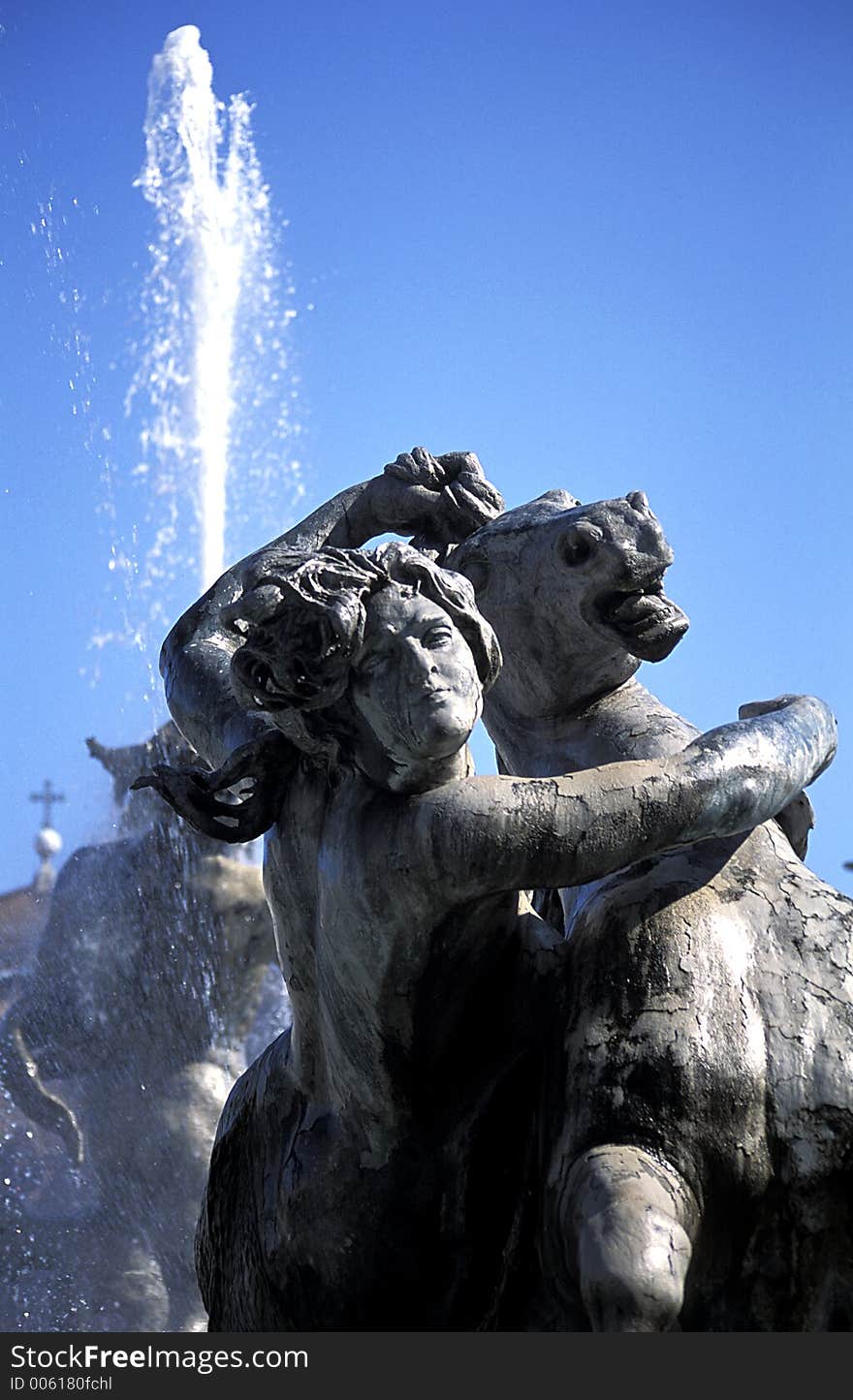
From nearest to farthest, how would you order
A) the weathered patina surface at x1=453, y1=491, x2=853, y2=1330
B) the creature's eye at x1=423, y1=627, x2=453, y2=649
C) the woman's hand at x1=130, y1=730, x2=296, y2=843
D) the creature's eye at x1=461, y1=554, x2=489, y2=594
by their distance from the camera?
the weathered patina surface at x1=453, y1=491, x2=853, y2=1330, the creature's eye at x1=423, y1=627, x2=453, y2=649, the woman's hand at x1=130, y1=730, x2=296, y2=843, the creature's eye at x1=461, y1=554, x2=489, y2=594

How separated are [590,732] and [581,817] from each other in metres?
0.57

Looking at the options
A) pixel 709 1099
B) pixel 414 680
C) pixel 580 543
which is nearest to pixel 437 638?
pixel 414 680

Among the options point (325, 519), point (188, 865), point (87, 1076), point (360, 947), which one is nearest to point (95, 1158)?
point (87, 1076)

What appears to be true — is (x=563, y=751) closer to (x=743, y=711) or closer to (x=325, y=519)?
(x=743, y=711)

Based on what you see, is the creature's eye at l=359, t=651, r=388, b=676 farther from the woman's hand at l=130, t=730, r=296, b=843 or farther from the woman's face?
the woman's hand at l=130, t=730, r=296, b=843

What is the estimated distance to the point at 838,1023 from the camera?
2.70 metres

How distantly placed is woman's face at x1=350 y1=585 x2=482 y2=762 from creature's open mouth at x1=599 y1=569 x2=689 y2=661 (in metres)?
0.42

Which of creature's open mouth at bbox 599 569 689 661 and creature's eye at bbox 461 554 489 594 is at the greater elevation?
creature's eye at bbox 461 554 489 594

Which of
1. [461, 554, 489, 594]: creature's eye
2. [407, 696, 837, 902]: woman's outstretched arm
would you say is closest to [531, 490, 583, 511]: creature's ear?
[461, 554, 489, 594]: creature's eye

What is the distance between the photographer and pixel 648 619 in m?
3.06

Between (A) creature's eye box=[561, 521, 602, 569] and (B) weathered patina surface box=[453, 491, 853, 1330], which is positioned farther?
(A) creature's eye box=[561, 521, 602, 569]

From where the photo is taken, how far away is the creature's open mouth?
10.0ft

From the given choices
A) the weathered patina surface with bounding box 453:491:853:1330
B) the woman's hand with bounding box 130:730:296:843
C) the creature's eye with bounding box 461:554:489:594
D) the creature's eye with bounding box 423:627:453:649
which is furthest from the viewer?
the creature's eye with bounding box 461:554:489:594

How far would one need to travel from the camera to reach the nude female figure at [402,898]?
2609 mm
